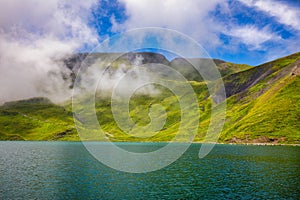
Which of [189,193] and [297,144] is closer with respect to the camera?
[189,193]

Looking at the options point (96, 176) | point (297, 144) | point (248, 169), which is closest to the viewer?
point (96, 176)

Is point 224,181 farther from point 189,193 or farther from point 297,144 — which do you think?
point 297,144

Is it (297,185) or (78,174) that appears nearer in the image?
(297,185)

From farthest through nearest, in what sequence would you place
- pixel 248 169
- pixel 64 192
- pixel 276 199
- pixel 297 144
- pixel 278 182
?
pixel 297 144 → pixel 248 169 → pixel 278 182 → pixel 64 192 → pixel 276 199

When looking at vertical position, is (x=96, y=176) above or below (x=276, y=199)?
above

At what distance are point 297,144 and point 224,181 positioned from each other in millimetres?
142605

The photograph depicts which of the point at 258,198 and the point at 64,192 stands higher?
the point at 64,192

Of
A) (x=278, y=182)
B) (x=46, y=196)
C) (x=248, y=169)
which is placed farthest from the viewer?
(x=248, y=169)

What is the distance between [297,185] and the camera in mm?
62312

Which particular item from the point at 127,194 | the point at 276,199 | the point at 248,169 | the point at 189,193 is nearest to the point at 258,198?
the point at 276,199

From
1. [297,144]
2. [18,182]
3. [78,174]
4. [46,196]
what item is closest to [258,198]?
[46,196]

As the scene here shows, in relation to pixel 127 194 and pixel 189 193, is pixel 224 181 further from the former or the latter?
pixel 127 194

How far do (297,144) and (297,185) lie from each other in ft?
461

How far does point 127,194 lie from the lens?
57.9 meters
